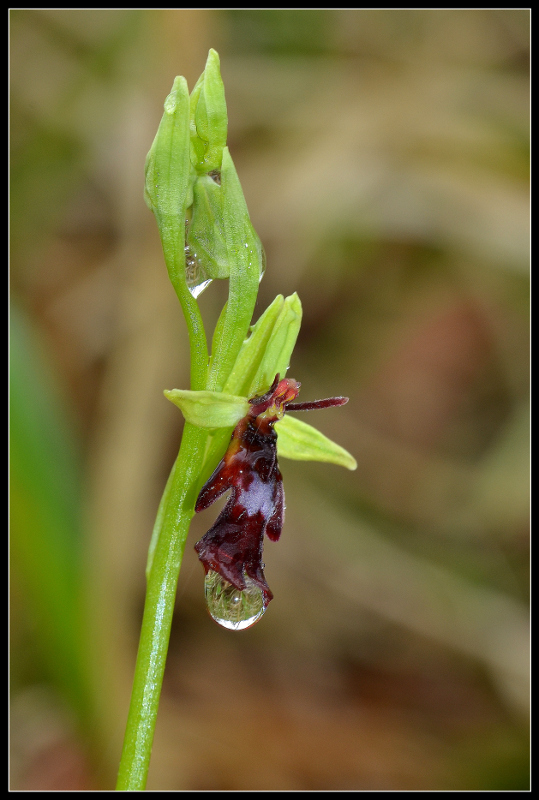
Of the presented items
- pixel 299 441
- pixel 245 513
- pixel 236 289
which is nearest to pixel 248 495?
pixel 245 513

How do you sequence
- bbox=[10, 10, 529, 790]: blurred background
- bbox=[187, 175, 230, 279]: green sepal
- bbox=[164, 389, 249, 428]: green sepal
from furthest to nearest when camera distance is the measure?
1. bbox=[10, 10, 529, 790]: blurred background
2. bbox=[187, 175, 230, 279]: green sepal
3. bbox=[164, 389, 249, 428]: green sepal

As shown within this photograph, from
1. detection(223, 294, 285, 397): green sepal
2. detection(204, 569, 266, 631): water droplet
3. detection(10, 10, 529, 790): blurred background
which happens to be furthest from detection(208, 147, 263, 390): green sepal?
detection(10, 10, 529, 790): blurred background

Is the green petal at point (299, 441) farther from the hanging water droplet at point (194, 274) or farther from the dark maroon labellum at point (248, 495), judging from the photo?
the hanging water droplet at point (194, 274)

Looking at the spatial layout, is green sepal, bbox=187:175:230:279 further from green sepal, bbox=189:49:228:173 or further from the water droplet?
the water droplet

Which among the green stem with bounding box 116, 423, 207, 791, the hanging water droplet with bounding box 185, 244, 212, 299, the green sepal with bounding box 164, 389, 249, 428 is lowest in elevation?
the green stem with bounding box 116, 423, 207, 791

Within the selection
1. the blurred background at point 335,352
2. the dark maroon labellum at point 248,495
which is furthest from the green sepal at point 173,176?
the blurred background at point 335,352
